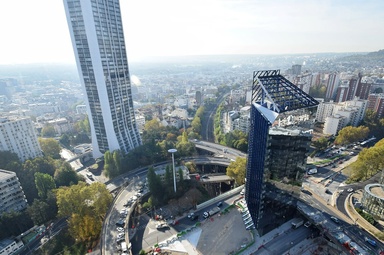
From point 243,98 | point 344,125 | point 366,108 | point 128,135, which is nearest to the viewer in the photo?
point 128,135

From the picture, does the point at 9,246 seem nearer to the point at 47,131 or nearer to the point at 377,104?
the point at 47,131

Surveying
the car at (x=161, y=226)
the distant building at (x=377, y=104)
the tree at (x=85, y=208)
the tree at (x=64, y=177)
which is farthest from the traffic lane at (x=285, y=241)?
the distant building at (x=377, y=104)

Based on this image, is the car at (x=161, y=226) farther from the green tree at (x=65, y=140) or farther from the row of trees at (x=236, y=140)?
the green tree at (x=65, y=140)

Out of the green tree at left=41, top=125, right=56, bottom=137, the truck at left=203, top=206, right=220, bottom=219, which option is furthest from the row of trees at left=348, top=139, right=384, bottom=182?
the green tree at left=41, top=125, right=56, bottom=137

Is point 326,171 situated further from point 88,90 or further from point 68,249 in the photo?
point 88,90

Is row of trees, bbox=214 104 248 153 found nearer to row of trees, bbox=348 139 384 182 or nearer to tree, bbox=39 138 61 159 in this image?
row of trees, bbox=348 139 384 182

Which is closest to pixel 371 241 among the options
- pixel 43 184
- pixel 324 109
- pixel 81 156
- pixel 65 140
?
pixel 43 184

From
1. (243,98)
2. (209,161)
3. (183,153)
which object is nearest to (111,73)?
(183,153)

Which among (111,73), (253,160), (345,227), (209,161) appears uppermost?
(111,73)
